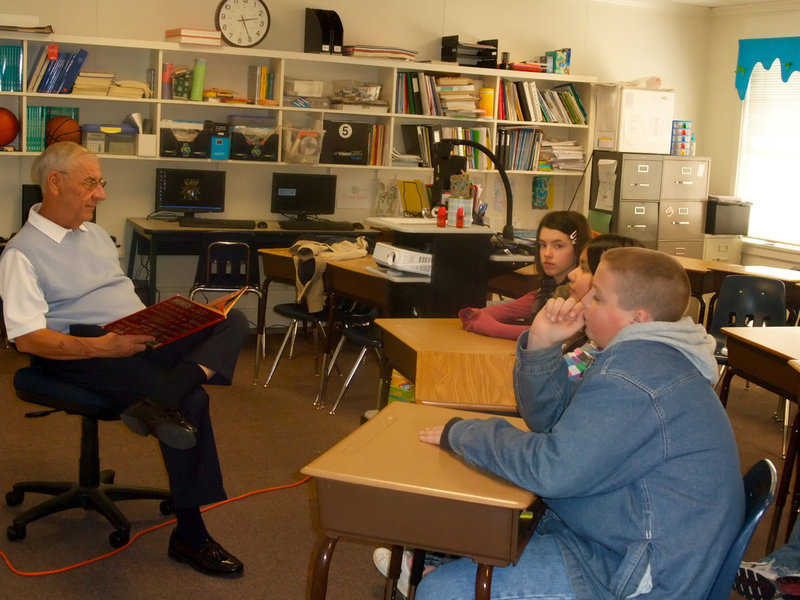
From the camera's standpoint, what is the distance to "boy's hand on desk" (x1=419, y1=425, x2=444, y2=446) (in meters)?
1.81

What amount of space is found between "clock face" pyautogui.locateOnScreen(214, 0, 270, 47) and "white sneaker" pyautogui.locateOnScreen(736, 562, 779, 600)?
461 centimetres

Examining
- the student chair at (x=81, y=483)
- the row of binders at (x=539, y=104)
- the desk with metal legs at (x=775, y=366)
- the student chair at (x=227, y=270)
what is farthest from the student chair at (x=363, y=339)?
the row of binders at (x=539, y=104)

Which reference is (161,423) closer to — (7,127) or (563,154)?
(7,127)

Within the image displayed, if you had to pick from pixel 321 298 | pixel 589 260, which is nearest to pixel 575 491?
pixel 589 260

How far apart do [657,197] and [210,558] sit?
5268 mm

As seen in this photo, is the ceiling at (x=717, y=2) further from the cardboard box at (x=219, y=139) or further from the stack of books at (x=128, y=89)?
the stack of books at (x=128, y=89)

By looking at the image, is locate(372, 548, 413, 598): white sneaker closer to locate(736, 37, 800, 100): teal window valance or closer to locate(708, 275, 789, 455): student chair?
locate(708, 275, 789, 455): student chair

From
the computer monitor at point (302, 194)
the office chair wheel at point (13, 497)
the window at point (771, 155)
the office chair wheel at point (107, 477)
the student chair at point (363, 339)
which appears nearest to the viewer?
the office chair wheel at point (13, 497)

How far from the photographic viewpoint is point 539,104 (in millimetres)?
6828

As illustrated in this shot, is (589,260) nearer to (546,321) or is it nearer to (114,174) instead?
(546,321)

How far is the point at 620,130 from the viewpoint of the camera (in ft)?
22.5

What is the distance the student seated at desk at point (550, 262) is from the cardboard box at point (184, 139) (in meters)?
3.14

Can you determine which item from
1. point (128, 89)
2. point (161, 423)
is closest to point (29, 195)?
point (128, 89)

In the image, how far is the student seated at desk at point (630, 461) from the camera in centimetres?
154
